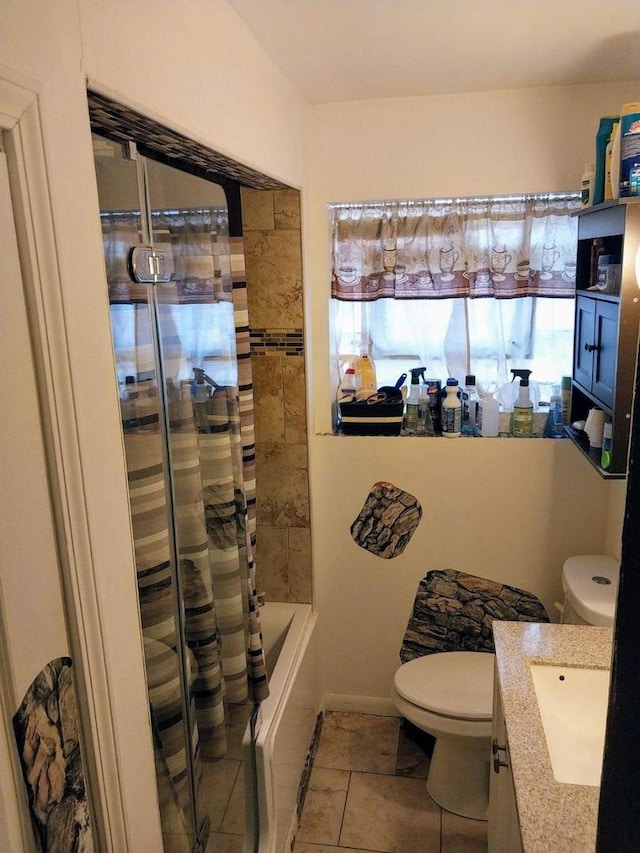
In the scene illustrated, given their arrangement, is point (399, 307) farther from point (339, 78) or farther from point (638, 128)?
point (638, 128)

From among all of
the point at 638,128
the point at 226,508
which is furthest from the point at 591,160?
the point at 226,508

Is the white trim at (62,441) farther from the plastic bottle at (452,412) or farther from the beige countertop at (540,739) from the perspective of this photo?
the plastic bottle at (452,412)

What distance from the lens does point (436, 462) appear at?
2.50 meters

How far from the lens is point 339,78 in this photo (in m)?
2.03

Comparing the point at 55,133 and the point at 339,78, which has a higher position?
the point at 339,78

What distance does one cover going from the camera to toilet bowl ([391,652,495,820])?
2123 millimetres

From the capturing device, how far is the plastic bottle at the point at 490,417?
8.11ft

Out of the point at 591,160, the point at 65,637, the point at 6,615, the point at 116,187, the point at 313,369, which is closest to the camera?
the point at 6,615

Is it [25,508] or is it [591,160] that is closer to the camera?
[25,508]

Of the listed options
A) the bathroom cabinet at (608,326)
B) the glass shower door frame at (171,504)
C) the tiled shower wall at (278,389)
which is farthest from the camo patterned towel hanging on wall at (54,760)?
the tiled shower wall at (278,389)

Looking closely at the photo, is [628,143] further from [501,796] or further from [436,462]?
[501,796]

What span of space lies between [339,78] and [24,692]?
1.95 meters

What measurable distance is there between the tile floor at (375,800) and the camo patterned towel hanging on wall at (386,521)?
763 millimetres

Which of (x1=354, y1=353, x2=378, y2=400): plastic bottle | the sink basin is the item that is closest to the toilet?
the sink basin
